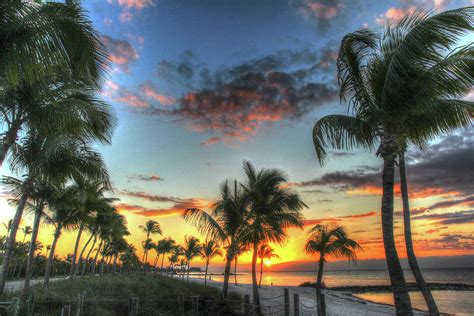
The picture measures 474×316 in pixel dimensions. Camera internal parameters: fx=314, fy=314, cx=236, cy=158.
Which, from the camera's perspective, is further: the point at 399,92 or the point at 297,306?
the point at 297,306

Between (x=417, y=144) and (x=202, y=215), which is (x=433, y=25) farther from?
(x=202, y=215)

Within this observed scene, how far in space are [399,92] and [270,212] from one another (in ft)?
44.2

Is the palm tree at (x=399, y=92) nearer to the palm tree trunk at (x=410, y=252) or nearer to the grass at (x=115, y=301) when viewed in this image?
the palm tree trunk at (x=410, y=252)

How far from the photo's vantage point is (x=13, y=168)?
12031 mm

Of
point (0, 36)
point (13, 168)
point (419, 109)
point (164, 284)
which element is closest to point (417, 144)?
point (419, 109)

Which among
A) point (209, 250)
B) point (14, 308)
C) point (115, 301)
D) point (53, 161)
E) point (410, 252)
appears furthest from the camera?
point (209, 250)

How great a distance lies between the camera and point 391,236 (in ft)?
24.4

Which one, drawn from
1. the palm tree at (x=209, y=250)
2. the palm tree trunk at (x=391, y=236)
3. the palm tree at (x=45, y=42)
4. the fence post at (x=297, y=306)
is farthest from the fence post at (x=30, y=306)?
the palm tree at (x=209, y=250)

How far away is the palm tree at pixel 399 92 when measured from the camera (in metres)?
6.99

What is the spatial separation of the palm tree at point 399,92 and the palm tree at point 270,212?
35.9ft

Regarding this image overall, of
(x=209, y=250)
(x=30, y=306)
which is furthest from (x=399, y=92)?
(x=209, y=250)

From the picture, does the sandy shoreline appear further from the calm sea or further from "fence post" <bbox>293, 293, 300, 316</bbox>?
the calm sea

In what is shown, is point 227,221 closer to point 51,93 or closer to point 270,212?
point 270,212

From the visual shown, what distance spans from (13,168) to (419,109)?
45.2 ft
